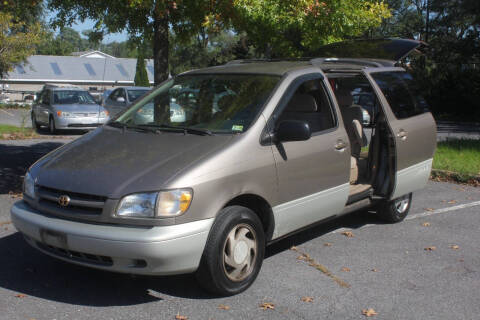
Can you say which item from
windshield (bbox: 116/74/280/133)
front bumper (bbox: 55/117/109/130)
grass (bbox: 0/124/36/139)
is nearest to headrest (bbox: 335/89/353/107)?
windshield (bbox: 116/74/280/133)

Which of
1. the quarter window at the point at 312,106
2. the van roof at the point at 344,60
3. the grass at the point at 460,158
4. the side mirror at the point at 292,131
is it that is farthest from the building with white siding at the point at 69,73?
the side mirror at the point at 292,131

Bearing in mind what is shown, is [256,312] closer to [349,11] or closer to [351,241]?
[351,241]

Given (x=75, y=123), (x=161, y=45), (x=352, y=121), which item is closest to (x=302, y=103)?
(x=352, y=121)

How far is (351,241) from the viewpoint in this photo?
6359 mm

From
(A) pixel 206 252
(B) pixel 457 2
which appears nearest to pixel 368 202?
(A) pixel 206 252

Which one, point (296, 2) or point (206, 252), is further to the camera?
point (296, 2)

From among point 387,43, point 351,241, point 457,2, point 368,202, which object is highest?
point 457,2

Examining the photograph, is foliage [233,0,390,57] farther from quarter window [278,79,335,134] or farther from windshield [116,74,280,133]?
quarter window [278,79,335,134]

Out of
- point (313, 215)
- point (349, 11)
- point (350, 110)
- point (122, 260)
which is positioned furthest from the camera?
point (349, 11)

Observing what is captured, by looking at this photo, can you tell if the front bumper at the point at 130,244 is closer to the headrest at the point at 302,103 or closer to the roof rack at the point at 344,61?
the headrest at the point at 302,103

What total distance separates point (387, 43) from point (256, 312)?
4529 millimetres

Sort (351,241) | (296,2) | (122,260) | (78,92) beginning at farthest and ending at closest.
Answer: (78,92) < (296,2) < (351,241) < (122,260)

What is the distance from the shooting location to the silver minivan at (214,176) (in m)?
4.18

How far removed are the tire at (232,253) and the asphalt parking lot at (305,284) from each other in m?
0.13
